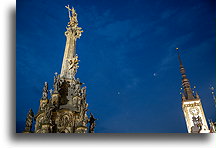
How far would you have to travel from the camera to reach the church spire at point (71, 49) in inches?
278

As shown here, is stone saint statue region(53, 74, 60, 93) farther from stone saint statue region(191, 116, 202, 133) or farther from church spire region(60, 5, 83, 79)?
stone saint statue region(191, 116, 202, 133)

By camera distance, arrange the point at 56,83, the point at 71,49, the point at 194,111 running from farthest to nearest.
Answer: the point at 194,111
the point at 71,49
the point at 56,83

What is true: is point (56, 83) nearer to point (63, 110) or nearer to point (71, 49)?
point (63, 110)

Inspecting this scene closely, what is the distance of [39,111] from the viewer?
570cm

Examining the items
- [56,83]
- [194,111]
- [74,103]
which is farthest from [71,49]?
[194,111]

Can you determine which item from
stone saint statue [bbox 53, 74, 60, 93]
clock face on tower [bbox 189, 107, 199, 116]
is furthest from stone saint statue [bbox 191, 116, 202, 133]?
clock face on tower [bbox 189, 107, 199, 116]

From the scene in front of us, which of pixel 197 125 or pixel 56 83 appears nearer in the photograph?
pixel 197 125

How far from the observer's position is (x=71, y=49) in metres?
7.95

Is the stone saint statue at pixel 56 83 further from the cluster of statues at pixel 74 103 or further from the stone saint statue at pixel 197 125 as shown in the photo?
the stone saint statue at pixel 197 125

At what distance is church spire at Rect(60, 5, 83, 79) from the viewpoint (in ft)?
23.1

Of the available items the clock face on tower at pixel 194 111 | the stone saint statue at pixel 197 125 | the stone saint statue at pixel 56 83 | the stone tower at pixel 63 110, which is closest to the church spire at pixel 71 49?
the stone tower at pixel 63 110

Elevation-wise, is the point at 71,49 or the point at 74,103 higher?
the point at 71,49

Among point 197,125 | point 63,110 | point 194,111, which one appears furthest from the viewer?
point 194,111

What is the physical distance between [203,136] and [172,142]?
0.46 m
